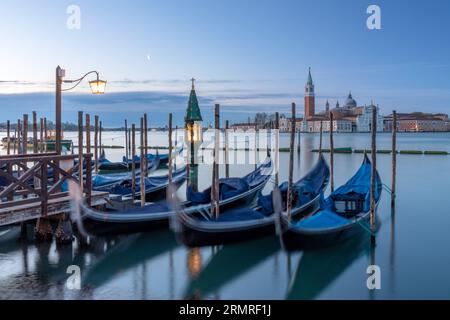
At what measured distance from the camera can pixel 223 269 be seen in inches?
231

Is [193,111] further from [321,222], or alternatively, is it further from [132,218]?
[321,222]

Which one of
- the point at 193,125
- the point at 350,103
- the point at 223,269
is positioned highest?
the point at 350,103

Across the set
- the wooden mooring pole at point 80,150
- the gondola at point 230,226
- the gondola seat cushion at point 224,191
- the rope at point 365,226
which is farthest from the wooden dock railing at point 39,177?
the rope at point 365,226

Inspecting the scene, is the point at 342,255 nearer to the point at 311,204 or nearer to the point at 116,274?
the point at 311,204

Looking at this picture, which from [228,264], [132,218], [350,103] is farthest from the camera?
[350,103]

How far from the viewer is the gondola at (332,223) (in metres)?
5.85

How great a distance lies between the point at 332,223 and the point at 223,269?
1.57m

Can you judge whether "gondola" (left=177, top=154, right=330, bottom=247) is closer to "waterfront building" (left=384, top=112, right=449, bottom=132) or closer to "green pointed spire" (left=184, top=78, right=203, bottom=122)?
"green pointed spire" (left=184, top=78, right=203, bottom=122)

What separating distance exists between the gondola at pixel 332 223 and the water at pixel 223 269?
223 mm

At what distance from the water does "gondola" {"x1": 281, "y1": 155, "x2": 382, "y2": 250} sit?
8.8 inches

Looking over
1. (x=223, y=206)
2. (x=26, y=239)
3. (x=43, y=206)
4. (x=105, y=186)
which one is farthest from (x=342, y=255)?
(x=105, y=186)

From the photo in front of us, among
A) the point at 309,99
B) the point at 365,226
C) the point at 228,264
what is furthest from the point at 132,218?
the point at 309,99

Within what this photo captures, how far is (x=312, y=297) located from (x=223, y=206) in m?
3.78

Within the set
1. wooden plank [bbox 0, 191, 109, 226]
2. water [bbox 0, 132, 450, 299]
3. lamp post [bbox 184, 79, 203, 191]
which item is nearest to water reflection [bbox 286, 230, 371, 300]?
water [bbox 0, 132, 450, 299]
